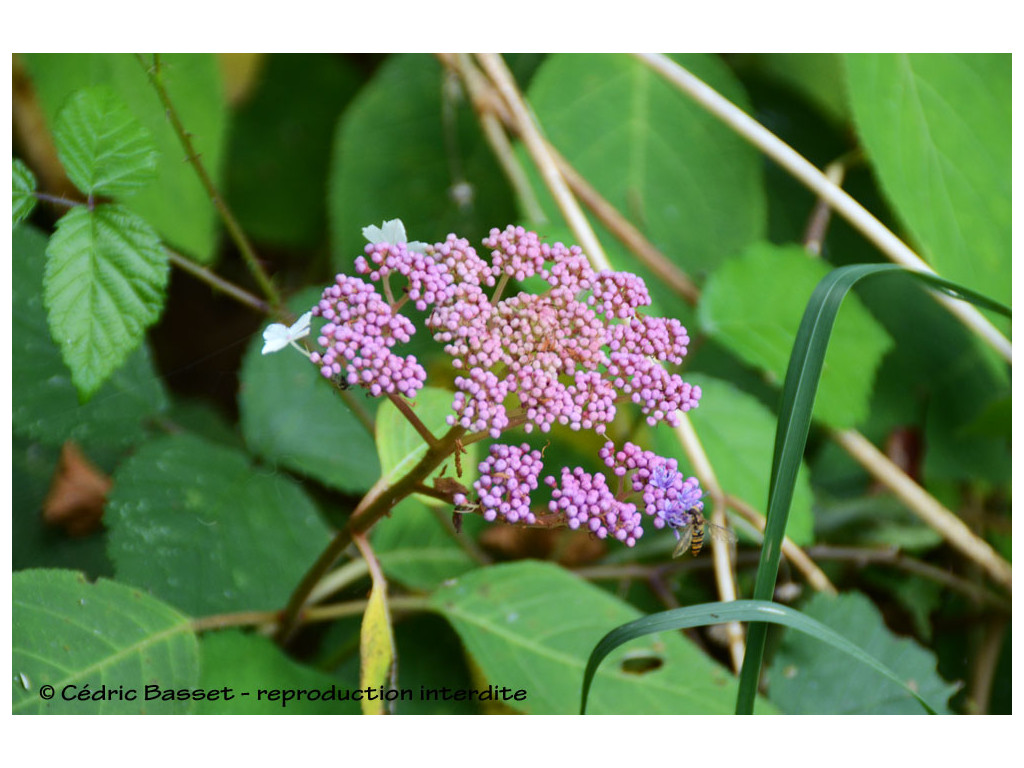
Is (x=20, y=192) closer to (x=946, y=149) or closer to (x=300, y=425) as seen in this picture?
(x=300, y=425)

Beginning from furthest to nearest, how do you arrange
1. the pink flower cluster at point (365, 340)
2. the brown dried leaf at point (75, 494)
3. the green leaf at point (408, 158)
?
the green leaf at point (408, 158), the brown dried leaf at point (75, 494), the pink flower cluster at point (365, 340)

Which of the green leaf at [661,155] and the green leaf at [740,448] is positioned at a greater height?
the green leaf at [661,155]

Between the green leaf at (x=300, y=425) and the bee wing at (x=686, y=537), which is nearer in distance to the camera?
the bee wing at (x=686, y=537)

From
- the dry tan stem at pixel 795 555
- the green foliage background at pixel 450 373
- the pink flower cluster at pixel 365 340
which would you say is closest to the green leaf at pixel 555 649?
the green foliage background at pixel 450 373

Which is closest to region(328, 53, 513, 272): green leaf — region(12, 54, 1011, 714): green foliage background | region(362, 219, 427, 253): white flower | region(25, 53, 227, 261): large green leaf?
region(12, 54, 1011, 714): green foliage background

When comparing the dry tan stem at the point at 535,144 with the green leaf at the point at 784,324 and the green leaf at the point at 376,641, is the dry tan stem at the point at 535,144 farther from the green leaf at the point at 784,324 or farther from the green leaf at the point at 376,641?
the green leaf at the point at 376,641
